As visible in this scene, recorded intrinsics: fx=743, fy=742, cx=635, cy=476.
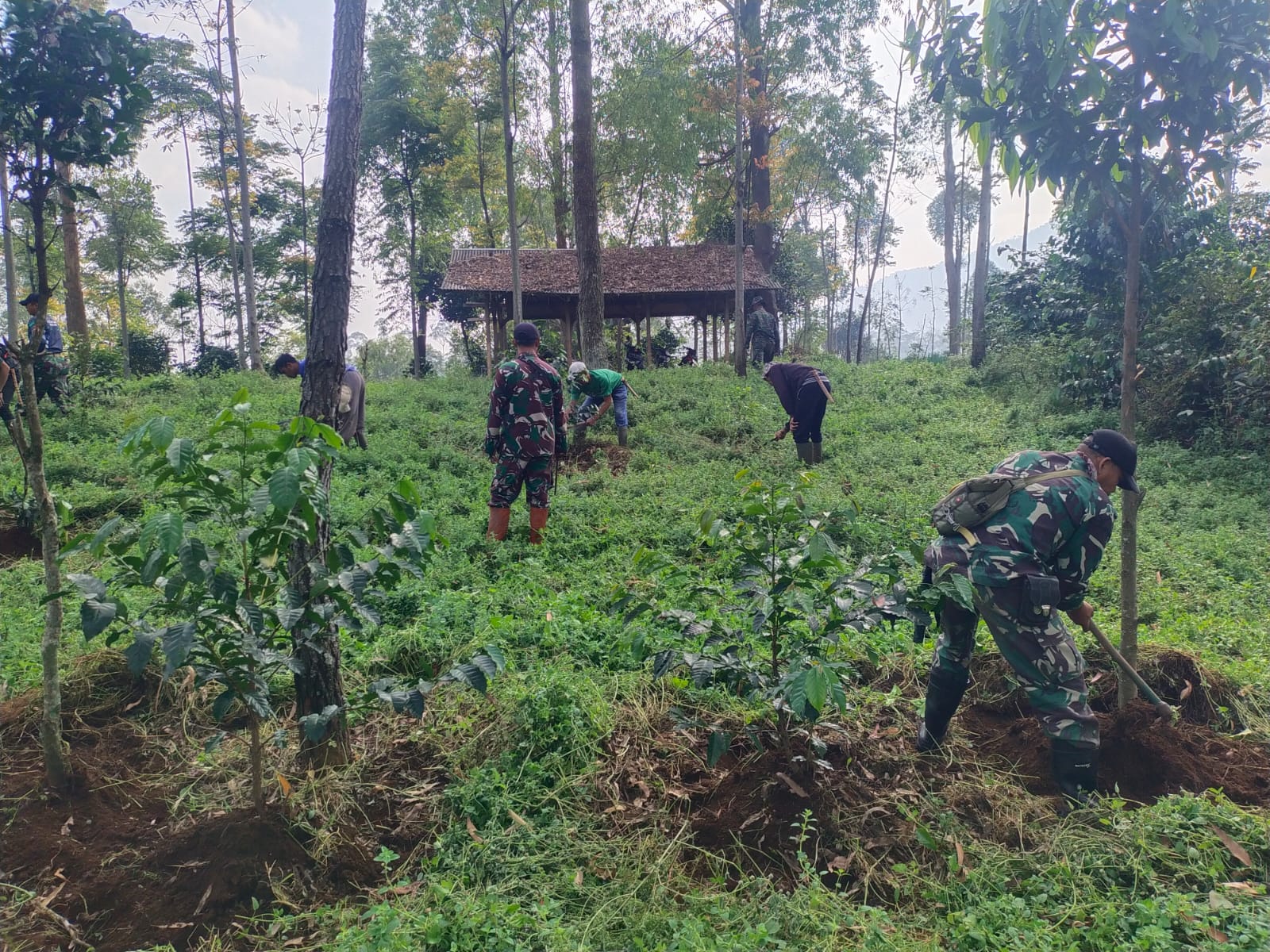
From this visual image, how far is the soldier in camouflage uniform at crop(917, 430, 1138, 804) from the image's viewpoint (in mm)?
3029

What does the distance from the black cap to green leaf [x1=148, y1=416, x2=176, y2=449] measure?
3.44 metres

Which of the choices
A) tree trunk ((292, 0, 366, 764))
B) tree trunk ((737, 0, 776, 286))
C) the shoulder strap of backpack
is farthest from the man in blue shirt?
tree trunk ((737, 0, 776, 286))

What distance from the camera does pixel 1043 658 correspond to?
10.1 feet

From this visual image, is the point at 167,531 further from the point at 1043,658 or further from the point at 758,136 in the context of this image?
the point at 758,136

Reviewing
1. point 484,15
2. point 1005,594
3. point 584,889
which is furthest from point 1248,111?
point 484,15

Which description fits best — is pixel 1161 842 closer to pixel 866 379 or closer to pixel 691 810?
pixel 691 810

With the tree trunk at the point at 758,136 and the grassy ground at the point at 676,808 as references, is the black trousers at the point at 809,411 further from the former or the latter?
the tree trunk at the point at 758,136

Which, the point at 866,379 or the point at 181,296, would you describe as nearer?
the point at 866,379

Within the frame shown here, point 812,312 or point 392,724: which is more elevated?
point 812,312

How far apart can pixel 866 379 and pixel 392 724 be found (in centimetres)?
1369

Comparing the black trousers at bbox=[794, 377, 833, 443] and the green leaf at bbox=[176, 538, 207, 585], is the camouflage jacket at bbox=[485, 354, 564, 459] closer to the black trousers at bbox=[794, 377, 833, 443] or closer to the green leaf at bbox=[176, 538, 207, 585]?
the black trousers at bbox=[794, 377, 833, 443]

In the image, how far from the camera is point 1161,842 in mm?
2518

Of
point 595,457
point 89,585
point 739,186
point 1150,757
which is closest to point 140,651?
point 89,585

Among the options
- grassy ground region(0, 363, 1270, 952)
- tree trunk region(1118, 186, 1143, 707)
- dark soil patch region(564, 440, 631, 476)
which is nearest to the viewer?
grassy ground region(0, 363, 1270, 952)
